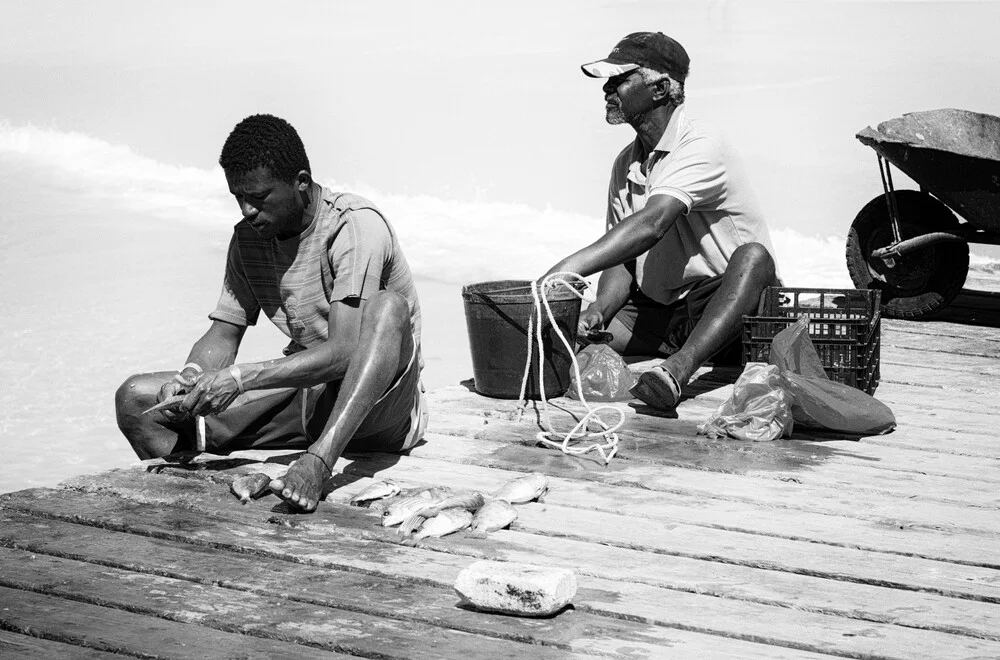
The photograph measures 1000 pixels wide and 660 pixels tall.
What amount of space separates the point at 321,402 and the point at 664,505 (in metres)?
1.07

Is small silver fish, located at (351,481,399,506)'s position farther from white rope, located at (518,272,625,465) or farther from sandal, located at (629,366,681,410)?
sandal, located at (629,366,681,410)

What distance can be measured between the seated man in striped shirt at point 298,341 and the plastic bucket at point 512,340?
779mm

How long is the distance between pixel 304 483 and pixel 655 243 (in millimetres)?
1933

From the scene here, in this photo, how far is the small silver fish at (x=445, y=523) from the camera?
3051 millimetres

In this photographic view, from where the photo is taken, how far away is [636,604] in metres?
2.61

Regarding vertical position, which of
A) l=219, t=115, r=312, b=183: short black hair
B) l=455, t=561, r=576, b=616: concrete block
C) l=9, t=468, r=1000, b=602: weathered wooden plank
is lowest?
l=9, t=468, r=1000, b=602: weathered wooden plank

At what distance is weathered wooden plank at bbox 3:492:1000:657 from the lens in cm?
240

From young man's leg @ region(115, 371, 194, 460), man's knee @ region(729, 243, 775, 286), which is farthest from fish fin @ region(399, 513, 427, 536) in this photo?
man's knee @ region(729, 243, 775, 286)

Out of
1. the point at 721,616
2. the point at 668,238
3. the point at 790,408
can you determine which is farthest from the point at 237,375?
the point at 668,238

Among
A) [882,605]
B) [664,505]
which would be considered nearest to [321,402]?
[664,505]

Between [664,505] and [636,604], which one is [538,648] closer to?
[636,604]

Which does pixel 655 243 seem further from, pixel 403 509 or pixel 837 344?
pixel 403 509

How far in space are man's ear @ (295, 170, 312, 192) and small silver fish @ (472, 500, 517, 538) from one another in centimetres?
105

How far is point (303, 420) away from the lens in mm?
3668
